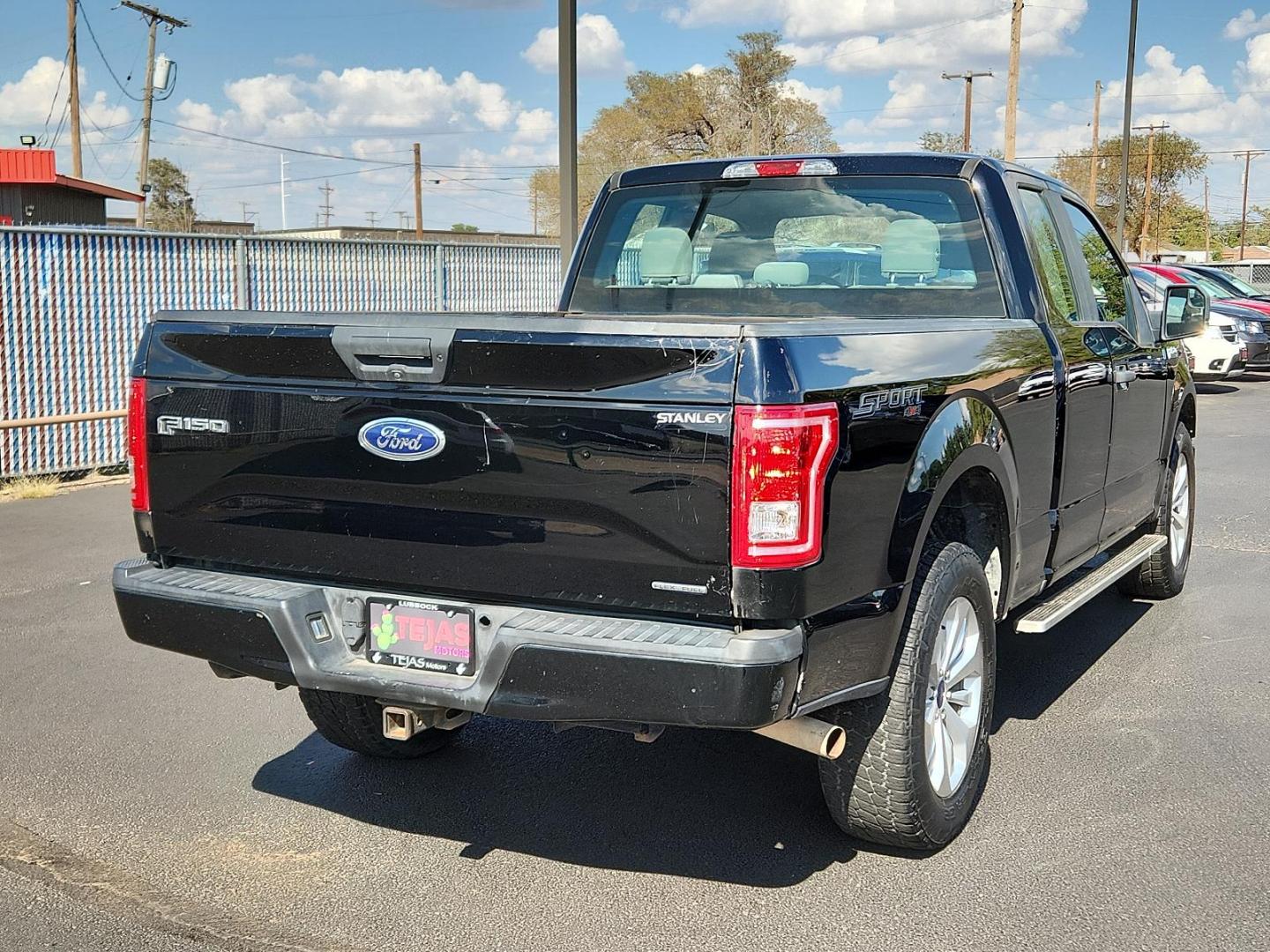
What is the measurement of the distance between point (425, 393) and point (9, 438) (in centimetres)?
857

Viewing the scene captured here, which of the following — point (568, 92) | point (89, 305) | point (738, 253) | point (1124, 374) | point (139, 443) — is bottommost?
point (139, 443)

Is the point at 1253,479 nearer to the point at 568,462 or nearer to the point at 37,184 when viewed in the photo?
the point at 568,462

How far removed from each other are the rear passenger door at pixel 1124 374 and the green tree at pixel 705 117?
2285 inches

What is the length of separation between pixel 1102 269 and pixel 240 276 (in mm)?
9377

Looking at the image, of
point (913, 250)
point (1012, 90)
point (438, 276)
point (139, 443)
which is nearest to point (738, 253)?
point (913, 250)

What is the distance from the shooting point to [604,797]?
14.4 ft

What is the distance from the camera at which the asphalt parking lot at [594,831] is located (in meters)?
3.47

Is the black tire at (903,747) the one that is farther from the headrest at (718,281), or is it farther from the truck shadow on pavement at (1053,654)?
the headrest at (718,281)

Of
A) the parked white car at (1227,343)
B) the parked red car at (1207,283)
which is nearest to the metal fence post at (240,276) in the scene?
the parked red car at (1207,283)

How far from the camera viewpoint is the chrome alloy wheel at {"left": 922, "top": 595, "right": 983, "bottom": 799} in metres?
3.81

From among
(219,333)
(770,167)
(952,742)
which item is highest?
(770,167)

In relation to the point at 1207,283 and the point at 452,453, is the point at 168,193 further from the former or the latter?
the point at 452,453

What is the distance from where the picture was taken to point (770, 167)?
16.8 feet

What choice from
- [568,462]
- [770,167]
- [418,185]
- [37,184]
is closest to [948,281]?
[770,167]
